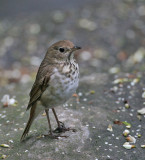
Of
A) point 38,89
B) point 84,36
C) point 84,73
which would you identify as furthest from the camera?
point 84,36

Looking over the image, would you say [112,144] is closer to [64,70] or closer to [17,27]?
[64,70]

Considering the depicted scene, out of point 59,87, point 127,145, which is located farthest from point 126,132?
point 59,87

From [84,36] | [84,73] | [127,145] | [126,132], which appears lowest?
[127,145]

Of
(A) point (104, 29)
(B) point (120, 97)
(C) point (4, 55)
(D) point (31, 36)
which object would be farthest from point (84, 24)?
(B) point (120, 97)

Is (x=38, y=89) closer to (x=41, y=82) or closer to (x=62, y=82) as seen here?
(x=41, y=82)

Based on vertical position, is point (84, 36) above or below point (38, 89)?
above

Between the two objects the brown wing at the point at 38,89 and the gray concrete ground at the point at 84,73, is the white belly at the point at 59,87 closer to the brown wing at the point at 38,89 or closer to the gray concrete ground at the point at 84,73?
the brown wing at the point at 38,89

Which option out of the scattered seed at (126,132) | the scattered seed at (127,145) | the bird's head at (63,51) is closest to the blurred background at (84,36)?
the scattered seed at (126,132)
